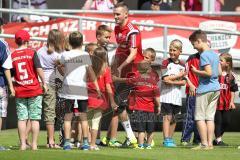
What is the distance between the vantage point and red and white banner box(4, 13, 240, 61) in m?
24.1

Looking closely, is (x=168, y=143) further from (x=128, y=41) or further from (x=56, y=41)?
(x=56, y=41)

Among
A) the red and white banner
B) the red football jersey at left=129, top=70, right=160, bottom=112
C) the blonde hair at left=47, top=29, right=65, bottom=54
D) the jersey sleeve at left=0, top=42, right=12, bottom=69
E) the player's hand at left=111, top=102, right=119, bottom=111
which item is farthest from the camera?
the red and white banner

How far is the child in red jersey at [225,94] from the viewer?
798 inches

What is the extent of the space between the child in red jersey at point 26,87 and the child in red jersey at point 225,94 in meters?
3.91

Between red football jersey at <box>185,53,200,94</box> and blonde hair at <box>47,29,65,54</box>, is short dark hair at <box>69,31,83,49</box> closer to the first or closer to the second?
blonde hair at <box>47,29,65,54</box>

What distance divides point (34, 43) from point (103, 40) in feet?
15.4

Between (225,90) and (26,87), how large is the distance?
14.4 feet

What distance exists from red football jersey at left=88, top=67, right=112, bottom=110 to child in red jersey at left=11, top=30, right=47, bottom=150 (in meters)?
0.79

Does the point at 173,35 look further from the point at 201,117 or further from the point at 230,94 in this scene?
the point at 201,117

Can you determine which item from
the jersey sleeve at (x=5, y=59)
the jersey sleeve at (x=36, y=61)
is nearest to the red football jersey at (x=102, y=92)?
the jersey sleeve at (x=36, y=61)

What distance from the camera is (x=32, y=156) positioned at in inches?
643

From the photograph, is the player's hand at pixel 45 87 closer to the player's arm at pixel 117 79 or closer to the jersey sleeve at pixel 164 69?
the player's arm at pixel 117 79

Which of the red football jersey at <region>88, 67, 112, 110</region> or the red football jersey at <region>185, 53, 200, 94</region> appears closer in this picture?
the red football jersey at <region>88, 67, 112, 110</region>

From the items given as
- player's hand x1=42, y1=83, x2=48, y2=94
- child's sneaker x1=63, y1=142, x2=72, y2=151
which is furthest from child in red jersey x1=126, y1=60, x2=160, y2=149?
player's hand x1=42, y1=83, x2=48, y2=94
